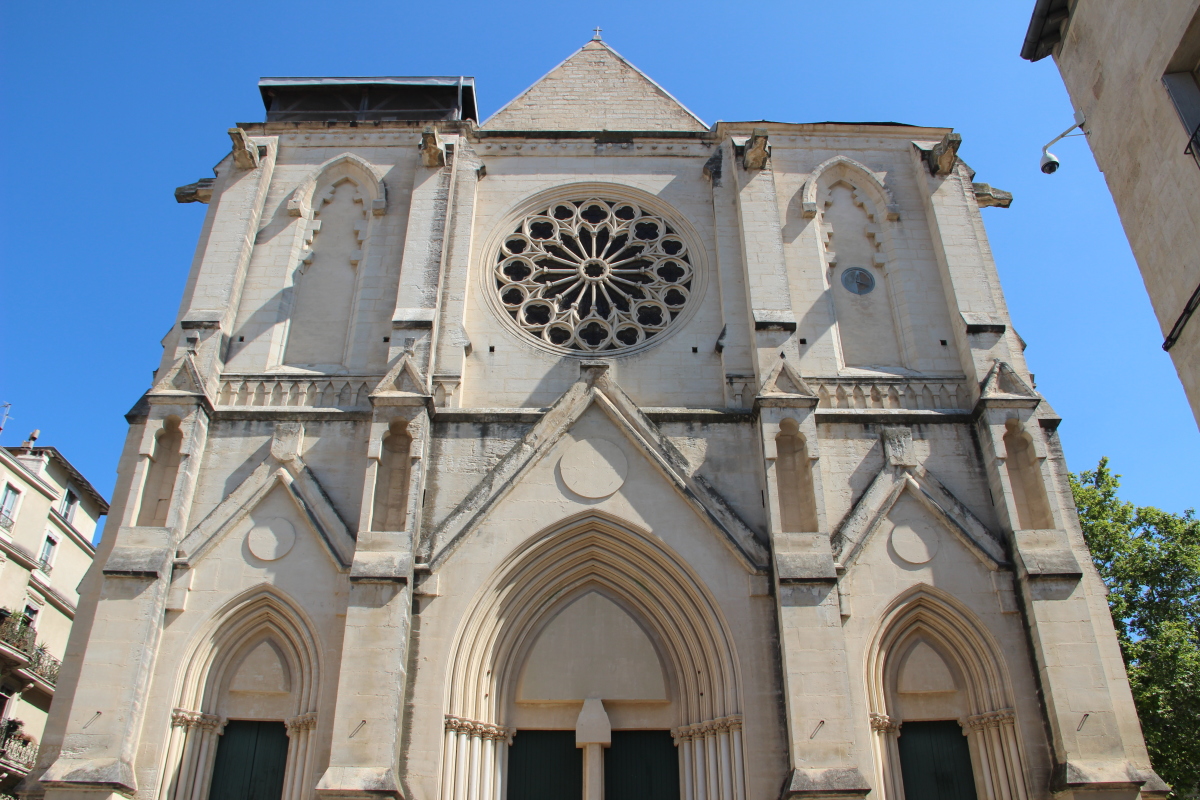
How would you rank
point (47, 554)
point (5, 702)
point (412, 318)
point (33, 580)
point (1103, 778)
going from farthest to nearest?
point (47, 554)
point (33, 580)
point (5, 702)
point (412, 318)
point (1103, 778)

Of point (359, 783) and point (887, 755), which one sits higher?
point (887, 755)

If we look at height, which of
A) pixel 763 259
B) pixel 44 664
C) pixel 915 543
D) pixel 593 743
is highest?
pixel 763 259

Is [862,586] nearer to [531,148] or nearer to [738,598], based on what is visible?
[738,598]

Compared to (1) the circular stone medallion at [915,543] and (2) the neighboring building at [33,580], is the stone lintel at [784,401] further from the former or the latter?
(2) the neighboring building at [33,580]

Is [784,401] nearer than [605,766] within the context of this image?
No

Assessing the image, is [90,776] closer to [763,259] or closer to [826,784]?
[826,784]

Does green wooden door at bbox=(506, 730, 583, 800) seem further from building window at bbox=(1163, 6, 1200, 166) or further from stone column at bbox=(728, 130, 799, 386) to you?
building window at bbox=(1163, 6, 1200, 166)

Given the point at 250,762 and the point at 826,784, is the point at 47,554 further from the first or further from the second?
the point at 826,784

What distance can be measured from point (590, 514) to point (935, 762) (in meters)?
4.82

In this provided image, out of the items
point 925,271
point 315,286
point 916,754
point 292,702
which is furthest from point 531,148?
point 916,754

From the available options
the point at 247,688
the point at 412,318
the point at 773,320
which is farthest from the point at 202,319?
the point at 773,320

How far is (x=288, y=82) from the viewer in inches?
635

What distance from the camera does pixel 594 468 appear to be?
37.2ft

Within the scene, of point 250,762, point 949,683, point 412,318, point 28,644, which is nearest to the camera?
point 250,762
